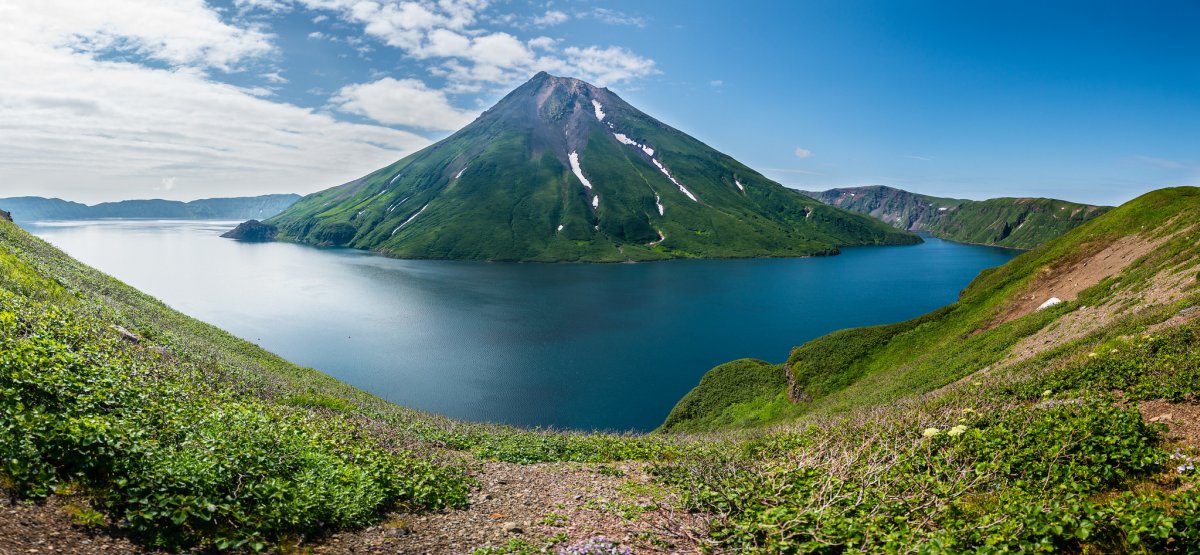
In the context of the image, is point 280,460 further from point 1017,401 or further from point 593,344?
point 593,344

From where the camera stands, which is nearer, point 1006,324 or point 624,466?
point 624,466

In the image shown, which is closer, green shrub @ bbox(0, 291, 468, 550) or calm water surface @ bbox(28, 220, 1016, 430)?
green shrub @ bbox(0, 291, 468, 550)

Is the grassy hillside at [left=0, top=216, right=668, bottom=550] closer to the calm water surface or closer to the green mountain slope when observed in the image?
the green mountain slope

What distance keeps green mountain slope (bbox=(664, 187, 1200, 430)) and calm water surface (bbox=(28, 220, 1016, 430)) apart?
592 inches

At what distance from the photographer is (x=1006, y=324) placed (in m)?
41.2

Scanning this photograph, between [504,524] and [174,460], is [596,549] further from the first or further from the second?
[174,460]

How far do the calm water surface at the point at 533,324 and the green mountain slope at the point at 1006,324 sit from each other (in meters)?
15.0

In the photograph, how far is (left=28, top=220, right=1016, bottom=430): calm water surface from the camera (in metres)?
68.3

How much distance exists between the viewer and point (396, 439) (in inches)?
709

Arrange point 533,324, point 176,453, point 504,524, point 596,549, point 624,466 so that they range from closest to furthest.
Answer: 1. point 176,453
2. point 596,549
3. point 504,524
4. point 624,466
5. point 533,324

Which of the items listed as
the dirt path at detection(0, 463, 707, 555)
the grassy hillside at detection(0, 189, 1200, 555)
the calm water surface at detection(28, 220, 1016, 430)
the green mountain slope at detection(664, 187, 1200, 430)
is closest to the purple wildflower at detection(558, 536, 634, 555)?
the grassy hillside at detection(0, 189, 1200, 555)

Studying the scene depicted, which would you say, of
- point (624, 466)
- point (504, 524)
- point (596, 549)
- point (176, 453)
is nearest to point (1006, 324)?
point (624, 466)

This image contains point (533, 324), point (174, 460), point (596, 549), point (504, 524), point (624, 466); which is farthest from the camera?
point (533, 324)

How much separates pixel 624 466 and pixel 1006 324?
3991 centimetres
